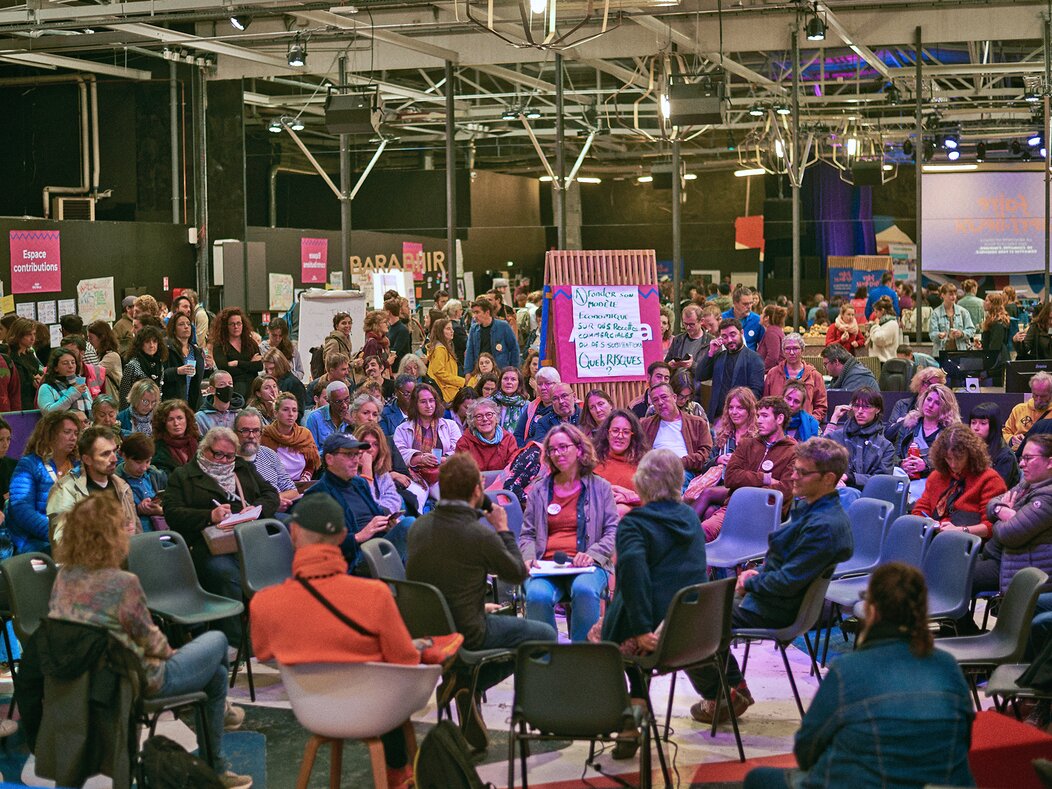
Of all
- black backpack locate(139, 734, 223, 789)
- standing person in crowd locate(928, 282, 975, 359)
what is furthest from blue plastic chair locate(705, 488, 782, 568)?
standing person in crowd locate(928, 282, 975, 359)

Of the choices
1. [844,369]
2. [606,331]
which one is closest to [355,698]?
[606,331]

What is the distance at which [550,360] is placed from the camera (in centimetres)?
984

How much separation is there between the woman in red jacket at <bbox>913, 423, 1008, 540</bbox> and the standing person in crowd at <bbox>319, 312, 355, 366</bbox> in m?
→ 4.99

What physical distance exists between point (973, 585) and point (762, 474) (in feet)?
5.17

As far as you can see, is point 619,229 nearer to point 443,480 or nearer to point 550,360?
point 550,360

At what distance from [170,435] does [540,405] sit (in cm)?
258

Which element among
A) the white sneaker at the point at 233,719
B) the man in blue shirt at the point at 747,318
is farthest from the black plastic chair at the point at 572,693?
the man in blue shirt at the point at 747,318

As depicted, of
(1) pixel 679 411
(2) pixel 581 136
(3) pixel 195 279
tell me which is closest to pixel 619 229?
(2) pixel 581 136

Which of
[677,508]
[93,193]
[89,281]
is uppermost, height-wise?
[93,193]

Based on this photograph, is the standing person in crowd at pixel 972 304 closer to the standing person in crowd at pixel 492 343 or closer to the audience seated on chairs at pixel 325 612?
the standing person in crowd at pixel 492 343

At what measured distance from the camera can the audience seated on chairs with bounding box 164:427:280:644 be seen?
21.1ft

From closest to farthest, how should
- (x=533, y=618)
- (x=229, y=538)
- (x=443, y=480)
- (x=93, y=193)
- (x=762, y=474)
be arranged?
(x=443, y=480) → (x=533, y=618) → (x=229, y=538) → (x=762, y=474) → (x=93, y=193)

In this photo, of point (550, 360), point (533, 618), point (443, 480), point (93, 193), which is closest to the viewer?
point (443, 480)

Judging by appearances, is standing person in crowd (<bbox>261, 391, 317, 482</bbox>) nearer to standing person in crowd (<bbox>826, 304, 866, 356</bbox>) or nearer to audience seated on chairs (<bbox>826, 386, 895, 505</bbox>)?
audience seated on chairs (<bbox>826, 386, 895, 505</bbox>)
